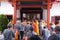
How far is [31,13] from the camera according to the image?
94.2 feet

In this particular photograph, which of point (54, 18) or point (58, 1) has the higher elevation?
point (58, 1)

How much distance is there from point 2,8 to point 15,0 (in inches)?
209

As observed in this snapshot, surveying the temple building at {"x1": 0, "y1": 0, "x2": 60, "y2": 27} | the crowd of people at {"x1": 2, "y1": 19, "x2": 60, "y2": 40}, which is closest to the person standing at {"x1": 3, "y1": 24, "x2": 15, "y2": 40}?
the crowd of people at {"x1": 2, "y1": 19, "x2": 60, "y2": 40}

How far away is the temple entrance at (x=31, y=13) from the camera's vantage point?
27.6 metres

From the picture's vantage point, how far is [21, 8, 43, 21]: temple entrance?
27.6 meters

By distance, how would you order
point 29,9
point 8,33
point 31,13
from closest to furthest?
1. point 8,33
2. point 29,9
3. point 31,13

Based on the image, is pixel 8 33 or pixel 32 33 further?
pixel 8 33

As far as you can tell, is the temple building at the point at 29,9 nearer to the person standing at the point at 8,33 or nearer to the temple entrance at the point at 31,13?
the temple entrance at the point at 31,13

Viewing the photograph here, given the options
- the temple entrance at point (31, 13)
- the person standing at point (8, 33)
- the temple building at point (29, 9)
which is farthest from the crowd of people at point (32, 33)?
the temple entrance at point (31, 13)

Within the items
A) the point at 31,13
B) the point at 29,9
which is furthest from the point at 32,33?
the point at 31,13

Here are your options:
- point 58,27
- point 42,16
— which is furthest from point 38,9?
point 58,27

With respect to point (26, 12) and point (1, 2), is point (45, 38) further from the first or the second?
point (26, 12)

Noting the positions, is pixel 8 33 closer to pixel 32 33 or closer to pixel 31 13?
pixel 32 33

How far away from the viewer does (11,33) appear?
1123 cm
